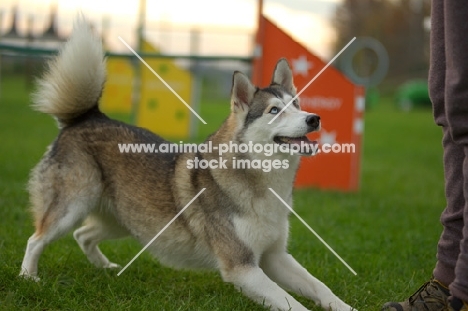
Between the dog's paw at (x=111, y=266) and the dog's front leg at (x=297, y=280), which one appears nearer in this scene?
the dog's front leg at (x=297, y=280)

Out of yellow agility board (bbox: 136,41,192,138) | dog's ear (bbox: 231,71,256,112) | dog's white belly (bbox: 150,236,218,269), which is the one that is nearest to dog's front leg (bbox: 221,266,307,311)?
dog's white belly (bbox: 150,236,218,269)

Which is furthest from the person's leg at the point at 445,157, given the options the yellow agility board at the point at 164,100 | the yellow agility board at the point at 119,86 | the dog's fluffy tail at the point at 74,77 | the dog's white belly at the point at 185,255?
the yellow agility board at the point at 119,86

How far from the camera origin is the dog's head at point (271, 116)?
10.5 feet

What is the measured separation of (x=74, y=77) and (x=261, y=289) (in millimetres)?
1730

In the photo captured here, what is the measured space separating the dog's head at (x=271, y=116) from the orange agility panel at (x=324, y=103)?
3.04 m

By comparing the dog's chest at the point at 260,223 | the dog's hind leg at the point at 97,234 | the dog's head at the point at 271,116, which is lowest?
the dog's hind leg at the point at 97,234

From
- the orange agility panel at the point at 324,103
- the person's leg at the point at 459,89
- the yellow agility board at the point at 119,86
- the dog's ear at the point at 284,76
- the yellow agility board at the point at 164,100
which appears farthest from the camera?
the yellow agility board at the point at 119,86

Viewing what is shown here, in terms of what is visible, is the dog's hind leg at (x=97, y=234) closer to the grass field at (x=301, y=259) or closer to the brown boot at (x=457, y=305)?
the grass field at (x=301, y=259)

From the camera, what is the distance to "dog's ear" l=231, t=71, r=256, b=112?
3.41m

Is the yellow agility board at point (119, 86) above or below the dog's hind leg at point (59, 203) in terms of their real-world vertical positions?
below

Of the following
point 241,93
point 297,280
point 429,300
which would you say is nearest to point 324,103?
point 241,93

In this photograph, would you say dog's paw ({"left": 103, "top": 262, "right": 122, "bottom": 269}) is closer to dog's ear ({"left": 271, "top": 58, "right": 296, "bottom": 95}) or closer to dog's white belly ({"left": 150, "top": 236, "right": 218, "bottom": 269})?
dog's white belly ({"left": 150, "top": 236, "right": 218, "bottom": 269})

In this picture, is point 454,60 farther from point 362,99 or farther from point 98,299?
point 362,99

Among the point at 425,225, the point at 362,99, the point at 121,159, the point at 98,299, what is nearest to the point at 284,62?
the point at 121,159
